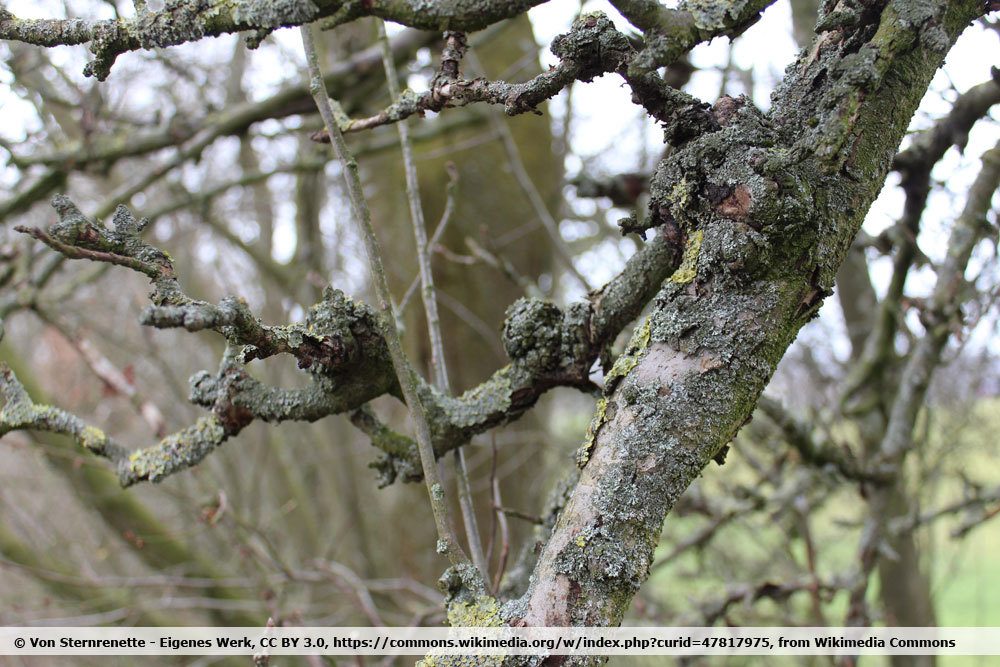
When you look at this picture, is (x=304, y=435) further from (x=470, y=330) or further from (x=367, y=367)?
(x=367, y=367)

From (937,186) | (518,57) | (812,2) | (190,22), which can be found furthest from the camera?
(518,57)

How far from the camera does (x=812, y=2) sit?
10.6 ft

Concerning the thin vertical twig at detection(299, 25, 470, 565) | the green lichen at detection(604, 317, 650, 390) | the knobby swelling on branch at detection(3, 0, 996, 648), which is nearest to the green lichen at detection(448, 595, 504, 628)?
the knobby swelling on branch at detection(3, 0, 996, 648)

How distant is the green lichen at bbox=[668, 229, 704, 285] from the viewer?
1.04m

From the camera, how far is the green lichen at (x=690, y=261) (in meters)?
1.04

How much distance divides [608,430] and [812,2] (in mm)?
2962

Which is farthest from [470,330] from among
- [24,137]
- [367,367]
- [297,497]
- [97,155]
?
[297,497]

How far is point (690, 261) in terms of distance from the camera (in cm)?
106

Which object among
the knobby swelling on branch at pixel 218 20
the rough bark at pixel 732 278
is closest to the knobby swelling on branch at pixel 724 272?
the rough bark at pixel 732 278

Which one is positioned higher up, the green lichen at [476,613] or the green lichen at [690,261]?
the green lichen at [690,261]

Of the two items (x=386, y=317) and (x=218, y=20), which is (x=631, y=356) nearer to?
(x=386, y=317)

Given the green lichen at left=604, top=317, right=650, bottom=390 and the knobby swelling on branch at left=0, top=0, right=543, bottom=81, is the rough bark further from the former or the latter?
the knobby swelling on branch at left=0, top=0, right=543, bottom=81

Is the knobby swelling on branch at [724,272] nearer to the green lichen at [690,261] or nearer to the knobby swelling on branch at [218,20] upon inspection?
the green lichen at [690,261]

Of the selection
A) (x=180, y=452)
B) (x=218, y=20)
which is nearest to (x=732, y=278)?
(x=218, y=20)
